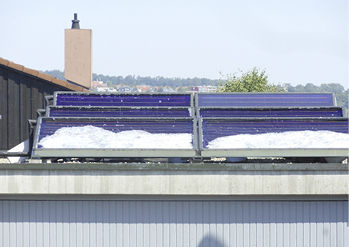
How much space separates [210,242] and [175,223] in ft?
2.56

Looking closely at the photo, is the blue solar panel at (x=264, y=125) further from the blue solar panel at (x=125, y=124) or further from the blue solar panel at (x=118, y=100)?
the blue solar panel at (x=118, y=100)

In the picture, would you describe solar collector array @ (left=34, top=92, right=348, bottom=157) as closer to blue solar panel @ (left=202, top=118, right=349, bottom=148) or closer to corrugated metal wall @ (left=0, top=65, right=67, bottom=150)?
blue solar panel @ (left=202, top=118, right=349, bottom=148)

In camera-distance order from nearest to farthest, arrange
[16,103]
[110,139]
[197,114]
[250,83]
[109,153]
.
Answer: [109,153]
[110,139]
[197,114]
[16,103]
[250,83]

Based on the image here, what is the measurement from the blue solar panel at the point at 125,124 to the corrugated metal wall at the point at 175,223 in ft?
5.32

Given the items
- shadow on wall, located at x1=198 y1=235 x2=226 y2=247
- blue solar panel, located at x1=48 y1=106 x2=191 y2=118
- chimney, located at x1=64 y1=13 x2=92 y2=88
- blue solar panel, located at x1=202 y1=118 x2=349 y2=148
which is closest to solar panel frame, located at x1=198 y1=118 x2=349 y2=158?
blue solar panel, located at x1=202 y1=118 x2=349 y2=148

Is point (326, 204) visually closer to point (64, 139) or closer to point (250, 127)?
point (250, 127)

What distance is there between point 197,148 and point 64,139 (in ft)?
8.89

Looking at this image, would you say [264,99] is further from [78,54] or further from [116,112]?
[78,54]

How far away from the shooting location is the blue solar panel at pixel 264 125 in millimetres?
12820

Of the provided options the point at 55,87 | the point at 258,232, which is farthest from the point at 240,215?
the point at 55,87

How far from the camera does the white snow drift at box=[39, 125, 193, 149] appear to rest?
12258mm

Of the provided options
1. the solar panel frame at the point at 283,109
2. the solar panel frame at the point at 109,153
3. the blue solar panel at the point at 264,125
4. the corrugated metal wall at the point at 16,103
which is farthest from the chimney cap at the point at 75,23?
the solar panel frame at the point at 109,153

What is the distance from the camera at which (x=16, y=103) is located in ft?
66.6

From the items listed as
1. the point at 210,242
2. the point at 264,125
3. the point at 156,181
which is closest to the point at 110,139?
the point at 156,181
